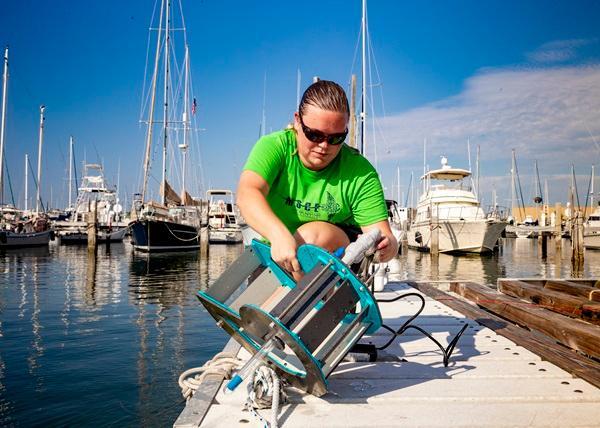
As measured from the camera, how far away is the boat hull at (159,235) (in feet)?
94.7

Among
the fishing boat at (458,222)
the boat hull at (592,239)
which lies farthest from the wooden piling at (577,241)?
the boat hull at (592,239)

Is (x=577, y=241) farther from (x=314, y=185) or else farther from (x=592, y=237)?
(x=314, y=185)

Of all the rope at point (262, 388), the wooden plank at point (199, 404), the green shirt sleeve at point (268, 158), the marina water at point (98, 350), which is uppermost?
the green shirt sleeve at point (268, 158)

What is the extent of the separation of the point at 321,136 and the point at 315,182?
1.18 feet

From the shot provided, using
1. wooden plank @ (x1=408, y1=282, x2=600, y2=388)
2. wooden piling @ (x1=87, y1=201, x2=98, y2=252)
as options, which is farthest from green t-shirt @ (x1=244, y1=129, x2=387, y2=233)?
wooden piling @ (x1=87, y1=201, x2=98, y2=252)

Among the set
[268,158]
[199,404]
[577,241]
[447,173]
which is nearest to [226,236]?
[447,173]

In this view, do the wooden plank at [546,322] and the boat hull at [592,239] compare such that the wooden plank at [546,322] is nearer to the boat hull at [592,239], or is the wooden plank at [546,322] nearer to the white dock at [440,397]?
the white dock at [440,397]

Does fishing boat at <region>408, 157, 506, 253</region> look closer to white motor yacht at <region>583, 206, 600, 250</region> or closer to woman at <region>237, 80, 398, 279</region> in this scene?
white motor yacht at <region>583, 206, 600, 250</region>

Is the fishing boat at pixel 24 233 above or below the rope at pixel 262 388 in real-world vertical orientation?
below

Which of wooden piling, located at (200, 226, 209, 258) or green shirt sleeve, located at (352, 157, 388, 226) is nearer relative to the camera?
green shirt sleeve, located at (352, 157, 388, 226)

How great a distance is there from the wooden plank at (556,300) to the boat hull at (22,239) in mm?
32587

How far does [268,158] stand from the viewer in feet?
8.77

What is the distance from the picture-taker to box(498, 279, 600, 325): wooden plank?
16.2 ft

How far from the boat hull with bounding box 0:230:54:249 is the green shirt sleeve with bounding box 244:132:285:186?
33.7 m
